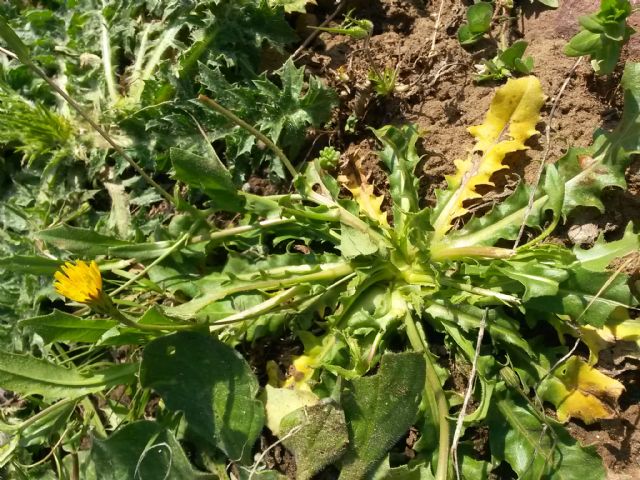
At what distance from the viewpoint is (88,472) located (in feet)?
8.89

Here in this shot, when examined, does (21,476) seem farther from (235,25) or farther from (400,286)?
(235,25)

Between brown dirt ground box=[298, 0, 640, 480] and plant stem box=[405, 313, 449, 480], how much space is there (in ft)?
1.61

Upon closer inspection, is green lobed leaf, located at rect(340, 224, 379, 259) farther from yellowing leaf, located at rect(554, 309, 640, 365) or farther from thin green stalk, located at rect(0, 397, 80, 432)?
thin green stalk, located at rect(0, 397, 80, 432)

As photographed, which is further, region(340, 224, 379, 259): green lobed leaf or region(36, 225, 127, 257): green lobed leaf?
region(36, 225, 127, 257): green lobed leaf

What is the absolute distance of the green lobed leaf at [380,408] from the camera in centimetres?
221

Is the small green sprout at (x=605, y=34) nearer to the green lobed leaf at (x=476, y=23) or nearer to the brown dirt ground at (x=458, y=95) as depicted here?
A: the brown dirt ground at (x=458, y=95)

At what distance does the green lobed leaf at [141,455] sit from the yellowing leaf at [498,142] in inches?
51.8

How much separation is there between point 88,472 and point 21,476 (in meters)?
0.40

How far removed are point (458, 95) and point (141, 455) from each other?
199cm

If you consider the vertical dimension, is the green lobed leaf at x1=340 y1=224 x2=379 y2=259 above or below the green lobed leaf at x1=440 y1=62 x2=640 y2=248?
below

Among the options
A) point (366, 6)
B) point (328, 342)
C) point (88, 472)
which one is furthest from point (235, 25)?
point (88, 472)

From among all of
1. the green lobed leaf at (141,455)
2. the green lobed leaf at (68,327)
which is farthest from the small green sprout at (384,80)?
the green lobed leaf at (141,455)

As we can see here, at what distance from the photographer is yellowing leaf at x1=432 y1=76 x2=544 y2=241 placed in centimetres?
252

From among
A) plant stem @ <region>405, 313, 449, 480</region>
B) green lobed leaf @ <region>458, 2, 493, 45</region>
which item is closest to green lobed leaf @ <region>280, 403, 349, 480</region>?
plant stem @ <region>405, 313, 449, 480</region>
